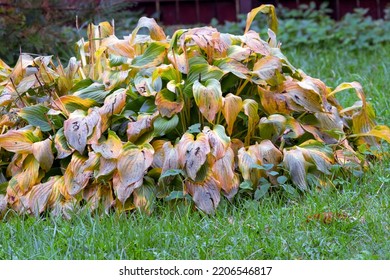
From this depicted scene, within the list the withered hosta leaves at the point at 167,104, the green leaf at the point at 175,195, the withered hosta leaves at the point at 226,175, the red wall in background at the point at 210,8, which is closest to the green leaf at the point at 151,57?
the withered hosta leaves at the point at 167,104

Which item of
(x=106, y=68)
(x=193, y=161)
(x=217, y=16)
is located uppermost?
(x=106, y=68)

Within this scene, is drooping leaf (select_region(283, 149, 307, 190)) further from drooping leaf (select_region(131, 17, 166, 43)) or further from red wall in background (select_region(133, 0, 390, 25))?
red wall in background (select_region(133, 0, 390, 25))

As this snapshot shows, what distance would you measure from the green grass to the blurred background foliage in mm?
2309

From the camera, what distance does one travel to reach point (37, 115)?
14.3 feet

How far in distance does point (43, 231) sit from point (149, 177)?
68cm

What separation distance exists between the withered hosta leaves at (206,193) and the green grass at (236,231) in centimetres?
5

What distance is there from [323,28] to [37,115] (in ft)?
16.2

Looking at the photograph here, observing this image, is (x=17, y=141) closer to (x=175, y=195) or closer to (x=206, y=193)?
(x=175, y=195)

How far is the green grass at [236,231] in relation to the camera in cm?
334

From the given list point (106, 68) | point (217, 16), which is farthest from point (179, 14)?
point (106, 68)

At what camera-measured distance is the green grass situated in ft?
11.0

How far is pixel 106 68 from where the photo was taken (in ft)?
15.1

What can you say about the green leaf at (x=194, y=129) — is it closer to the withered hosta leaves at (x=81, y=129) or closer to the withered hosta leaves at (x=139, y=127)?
the withered hosta leaves at (x=139, y=127)
